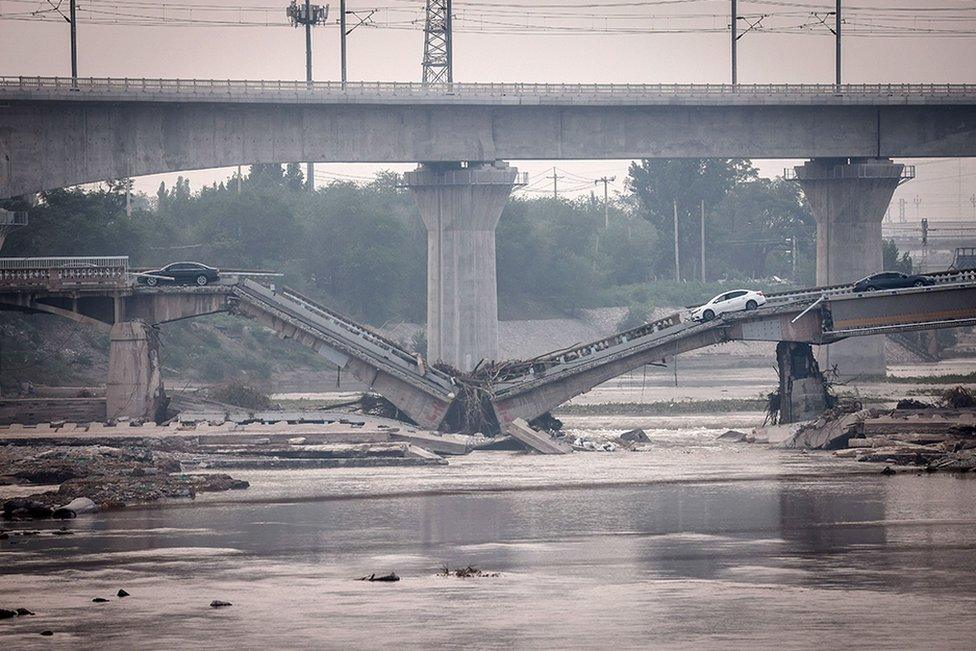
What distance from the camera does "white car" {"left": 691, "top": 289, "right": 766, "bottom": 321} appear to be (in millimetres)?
66062

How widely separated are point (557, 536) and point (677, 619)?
10757 millimetres

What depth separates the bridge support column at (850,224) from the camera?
9144cm

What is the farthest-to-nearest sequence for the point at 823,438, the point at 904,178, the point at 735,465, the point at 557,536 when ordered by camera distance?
the point at 904,178 < the point at 823,438 < the point at 735,465 < the point at 557,536

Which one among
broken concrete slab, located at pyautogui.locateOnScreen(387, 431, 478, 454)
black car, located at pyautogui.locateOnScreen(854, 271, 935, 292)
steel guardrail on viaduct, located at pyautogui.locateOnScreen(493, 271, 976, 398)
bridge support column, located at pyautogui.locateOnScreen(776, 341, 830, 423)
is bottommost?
broken concrete slab, located at pyautogui.locateOnScreen(387, 431, 478, 454)

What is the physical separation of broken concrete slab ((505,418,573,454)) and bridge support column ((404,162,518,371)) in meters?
20.9

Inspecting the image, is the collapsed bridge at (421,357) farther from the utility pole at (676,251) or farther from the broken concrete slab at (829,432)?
the utility pole at (676,251)

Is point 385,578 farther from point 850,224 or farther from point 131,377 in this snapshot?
point 850,224

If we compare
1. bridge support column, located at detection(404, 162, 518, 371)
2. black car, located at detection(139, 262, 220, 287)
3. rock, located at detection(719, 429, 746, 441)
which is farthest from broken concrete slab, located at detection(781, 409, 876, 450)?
bridge support column, located at detection(404, 162, 518, 371)

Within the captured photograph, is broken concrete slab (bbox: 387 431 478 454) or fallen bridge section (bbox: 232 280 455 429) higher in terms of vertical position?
fallen bridge section (bbox: 232 280 455 429)

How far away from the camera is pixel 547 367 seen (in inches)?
2621

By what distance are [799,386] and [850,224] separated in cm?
2783

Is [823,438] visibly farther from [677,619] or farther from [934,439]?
[677,619]

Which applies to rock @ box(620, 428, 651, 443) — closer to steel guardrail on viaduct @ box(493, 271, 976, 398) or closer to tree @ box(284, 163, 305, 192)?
steel guardrail on viaduct @ box(493, 271, 976, 398)

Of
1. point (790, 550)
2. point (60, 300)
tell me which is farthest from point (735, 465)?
point (60, 300)
